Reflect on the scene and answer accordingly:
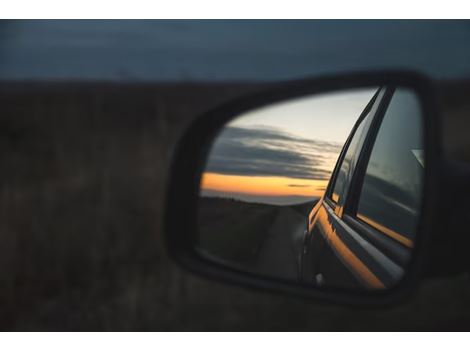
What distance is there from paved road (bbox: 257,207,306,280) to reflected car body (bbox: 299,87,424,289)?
0.15ft

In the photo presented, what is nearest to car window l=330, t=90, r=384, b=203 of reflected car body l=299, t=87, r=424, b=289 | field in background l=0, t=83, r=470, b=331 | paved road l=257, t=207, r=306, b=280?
reflected car body l=299, t=87, r=424, b=289

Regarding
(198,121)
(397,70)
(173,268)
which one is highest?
(397,70)

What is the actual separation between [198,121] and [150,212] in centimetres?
355

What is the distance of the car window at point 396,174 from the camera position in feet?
5.06

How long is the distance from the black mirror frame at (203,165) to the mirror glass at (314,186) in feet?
0.10

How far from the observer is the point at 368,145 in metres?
2.11

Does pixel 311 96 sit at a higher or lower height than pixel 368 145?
higher

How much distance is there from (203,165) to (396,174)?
682mm

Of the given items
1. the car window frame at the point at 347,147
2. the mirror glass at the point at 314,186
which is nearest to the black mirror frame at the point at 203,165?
the mirror glass at the point at 314,186

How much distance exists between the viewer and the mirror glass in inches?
67.9

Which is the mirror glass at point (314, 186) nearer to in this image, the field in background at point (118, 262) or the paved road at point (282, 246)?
the paved road at point (282, 246)

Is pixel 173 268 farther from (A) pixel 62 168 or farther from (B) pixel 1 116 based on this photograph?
(B) pixel 1 116

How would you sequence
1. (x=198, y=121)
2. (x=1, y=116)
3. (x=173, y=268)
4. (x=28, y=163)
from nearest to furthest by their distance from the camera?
(x=198, y=121) < (x=173, y=268) < (x=28, y=163) < (x=1, y=116)

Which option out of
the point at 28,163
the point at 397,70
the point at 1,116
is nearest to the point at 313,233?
the point at 397,70
